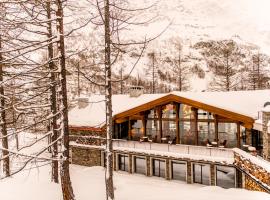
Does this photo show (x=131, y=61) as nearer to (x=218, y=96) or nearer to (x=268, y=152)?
(x=218, y=96)

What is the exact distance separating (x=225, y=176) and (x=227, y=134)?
3.28 meters

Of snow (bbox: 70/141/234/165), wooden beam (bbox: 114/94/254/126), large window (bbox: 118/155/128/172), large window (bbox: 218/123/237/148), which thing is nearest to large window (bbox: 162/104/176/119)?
wooden beam (bbox: 114/94/254/126)

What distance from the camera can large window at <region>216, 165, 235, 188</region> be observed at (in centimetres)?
2350

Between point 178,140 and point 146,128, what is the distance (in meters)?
3.64

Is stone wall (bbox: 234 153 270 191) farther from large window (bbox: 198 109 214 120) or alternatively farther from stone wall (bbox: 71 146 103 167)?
stone wall (bbox: 71 146 103 167)

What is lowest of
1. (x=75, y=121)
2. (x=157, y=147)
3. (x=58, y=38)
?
(x=157, y=147)

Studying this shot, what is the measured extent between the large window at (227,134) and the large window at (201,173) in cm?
251

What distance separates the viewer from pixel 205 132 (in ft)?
82.3

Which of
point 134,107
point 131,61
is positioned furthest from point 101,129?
point 131,61

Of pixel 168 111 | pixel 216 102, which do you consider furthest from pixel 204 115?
pixel 168 111

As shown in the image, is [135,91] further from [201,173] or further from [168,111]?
[201,173]

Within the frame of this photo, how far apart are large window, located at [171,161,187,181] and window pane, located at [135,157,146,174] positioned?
9.95ft

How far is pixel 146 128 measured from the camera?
1115 inches

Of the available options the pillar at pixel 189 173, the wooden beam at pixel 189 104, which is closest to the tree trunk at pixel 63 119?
the wooden beam at pixel 189 104
